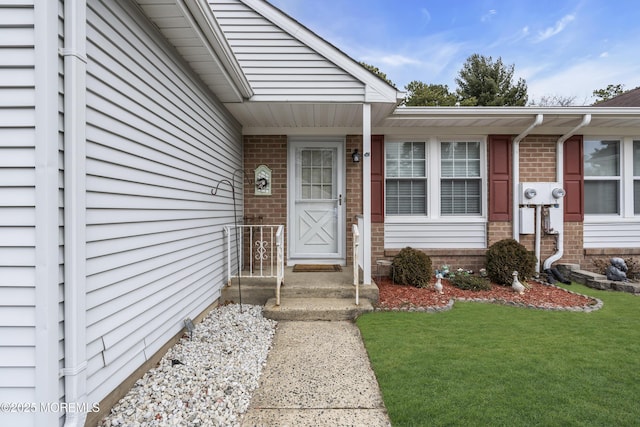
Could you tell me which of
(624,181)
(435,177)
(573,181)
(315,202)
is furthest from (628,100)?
(315,202)

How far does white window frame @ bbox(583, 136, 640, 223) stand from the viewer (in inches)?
221

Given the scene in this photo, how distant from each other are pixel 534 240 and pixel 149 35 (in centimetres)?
621

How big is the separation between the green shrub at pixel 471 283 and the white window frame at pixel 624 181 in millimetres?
2495

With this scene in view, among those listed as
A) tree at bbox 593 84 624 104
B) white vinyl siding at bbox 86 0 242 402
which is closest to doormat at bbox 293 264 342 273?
white vinyl siding at bbox 86 0 242 402

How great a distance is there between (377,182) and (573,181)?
11.3 feet

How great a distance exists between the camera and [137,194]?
7.49ft

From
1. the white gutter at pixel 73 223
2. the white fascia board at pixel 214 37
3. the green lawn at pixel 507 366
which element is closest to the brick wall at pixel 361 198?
the white fascia board at pixel 214 37

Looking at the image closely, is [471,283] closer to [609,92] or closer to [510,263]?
[510,263]

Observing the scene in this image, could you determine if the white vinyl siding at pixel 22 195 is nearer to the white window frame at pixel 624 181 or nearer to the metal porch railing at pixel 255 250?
the metal porch railing at pixel 255 250

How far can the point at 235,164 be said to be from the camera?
498 cm

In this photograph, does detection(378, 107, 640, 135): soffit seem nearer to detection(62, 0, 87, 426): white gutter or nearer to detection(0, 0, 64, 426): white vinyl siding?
detection(62, 0, 87, 426): white gutter

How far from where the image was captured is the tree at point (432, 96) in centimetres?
1895

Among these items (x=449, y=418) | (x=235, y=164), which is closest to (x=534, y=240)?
(x=449, y=418)

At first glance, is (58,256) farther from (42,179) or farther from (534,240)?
(534,240)
